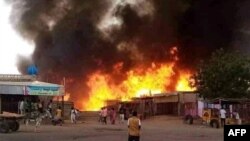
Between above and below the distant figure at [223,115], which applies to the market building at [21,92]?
above

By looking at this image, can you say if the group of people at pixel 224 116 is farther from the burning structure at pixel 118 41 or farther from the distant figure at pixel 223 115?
the burning structure at pixel 118 41

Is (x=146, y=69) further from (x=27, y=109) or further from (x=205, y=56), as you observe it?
(x=27, y=109)

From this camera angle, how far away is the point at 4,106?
137 ft

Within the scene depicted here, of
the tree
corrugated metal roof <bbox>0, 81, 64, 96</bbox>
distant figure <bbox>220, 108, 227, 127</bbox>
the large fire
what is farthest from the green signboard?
the large fire

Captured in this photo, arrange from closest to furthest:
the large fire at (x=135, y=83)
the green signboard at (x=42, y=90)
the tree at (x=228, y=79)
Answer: the green signboard at (x=42, y=90)
the tree at (x=228, y=79)
the large fire at (x=135, y=83)

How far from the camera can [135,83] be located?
69.4 meters

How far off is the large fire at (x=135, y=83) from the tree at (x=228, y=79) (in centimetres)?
2469

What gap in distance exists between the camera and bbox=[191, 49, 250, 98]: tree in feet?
135

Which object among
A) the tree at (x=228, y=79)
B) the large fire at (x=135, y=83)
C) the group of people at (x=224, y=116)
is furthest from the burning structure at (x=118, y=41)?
the group of people at (x=224, y=116)

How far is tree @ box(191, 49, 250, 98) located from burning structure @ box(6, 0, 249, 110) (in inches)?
1009

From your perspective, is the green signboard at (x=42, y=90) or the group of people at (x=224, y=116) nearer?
the group of people at (x=224, y=116)

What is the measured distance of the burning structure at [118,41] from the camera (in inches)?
2712

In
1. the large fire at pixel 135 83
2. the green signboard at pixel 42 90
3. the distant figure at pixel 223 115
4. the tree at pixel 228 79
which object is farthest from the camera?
the large fire at pixel 135 83

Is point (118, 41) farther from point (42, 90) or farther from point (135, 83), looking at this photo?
point (42, 90)
